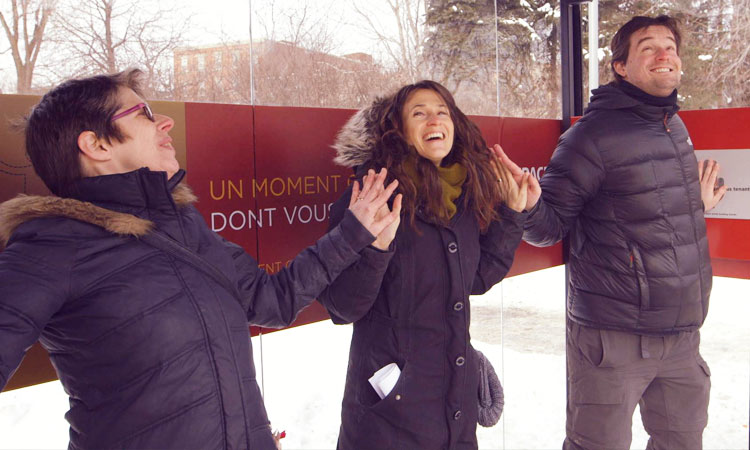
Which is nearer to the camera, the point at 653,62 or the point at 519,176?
the point at 519,176

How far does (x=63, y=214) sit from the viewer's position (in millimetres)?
1516

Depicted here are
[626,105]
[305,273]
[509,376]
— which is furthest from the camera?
[509,376]

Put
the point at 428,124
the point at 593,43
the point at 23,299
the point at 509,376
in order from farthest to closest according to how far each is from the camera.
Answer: the point at 509,376
the point at 593,43
the point at 428,124
the point at 23,299

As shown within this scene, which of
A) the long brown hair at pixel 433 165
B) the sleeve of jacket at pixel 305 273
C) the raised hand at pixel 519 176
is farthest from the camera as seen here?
the raised hand at pixel 519 176

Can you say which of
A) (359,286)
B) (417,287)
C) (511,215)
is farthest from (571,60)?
(359,286)

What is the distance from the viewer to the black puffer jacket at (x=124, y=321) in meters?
1.44

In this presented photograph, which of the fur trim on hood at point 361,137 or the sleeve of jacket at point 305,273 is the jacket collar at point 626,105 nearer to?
the fur trim on hood at point 361,137

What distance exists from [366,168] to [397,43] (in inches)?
46.1

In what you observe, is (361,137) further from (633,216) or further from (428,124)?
(633,216)

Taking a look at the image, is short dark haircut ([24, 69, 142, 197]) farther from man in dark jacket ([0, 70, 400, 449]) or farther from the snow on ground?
the snow on ground

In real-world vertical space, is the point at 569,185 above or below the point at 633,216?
above

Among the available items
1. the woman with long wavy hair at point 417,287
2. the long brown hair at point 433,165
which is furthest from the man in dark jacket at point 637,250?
the woman with long wavy hair at point 417,287

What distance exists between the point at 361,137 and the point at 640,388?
1700 mm

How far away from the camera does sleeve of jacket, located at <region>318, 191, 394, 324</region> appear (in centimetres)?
206
